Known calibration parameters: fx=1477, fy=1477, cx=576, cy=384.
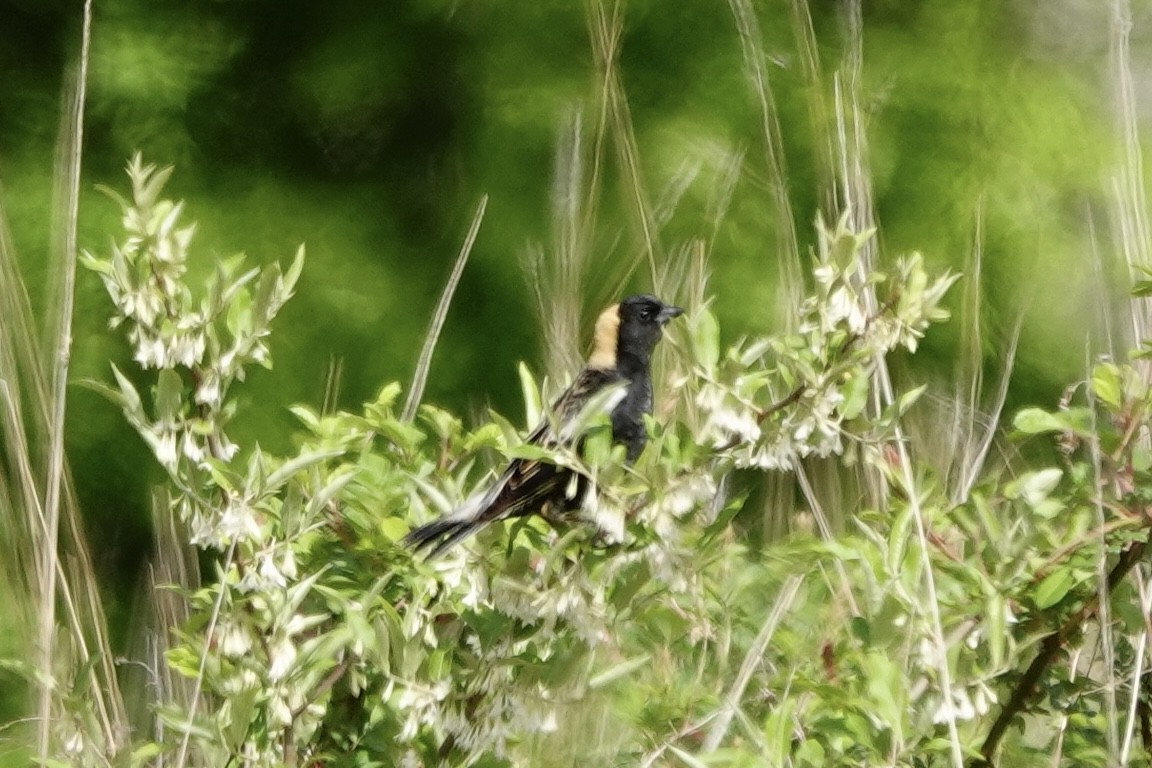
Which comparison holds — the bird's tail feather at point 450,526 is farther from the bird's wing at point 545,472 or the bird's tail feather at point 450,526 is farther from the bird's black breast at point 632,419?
the bird's black breast at point 632,419

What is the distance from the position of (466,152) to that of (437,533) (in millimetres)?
2072

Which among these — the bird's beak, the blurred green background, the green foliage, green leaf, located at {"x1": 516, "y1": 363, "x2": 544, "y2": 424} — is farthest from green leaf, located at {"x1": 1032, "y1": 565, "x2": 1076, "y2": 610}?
the blurred green background

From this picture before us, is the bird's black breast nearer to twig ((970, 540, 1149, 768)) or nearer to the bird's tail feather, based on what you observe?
the bird's tail feather

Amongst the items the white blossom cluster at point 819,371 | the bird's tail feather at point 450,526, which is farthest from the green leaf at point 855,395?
the bird's tail feather at point 450,526

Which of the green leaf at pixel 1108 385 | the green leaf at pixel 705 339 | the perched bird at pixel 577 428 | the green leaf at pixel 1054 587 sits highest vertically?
the green leaf at pixel 705 339

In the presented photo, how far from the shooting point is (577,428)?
130 centimetres

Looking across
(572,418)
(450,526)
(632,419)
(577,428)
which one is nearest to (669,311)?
(632,419)

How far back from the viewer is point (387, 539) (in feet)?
4.92

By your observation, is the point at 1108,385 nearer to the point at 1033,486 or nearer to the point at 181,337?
the point at 1033,486

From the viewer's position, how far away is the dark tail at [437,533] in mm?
1479

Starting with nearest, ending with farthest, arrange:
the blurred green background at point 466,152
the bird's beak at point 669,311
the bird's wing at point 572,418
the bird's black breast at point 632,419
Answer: the bird's wing at point 572,418
the bird's beak at point 669,311
the bird's black breast at point 632,419
the blurred green background at point 466,152

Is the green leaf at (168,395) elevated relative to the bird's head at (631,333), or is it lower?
elevated

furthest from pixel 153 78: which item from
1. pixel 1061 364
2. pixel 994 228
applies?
pixel 1061 364

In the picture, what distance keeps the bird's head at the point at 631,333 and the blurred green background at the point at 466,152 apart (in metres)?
0.79
